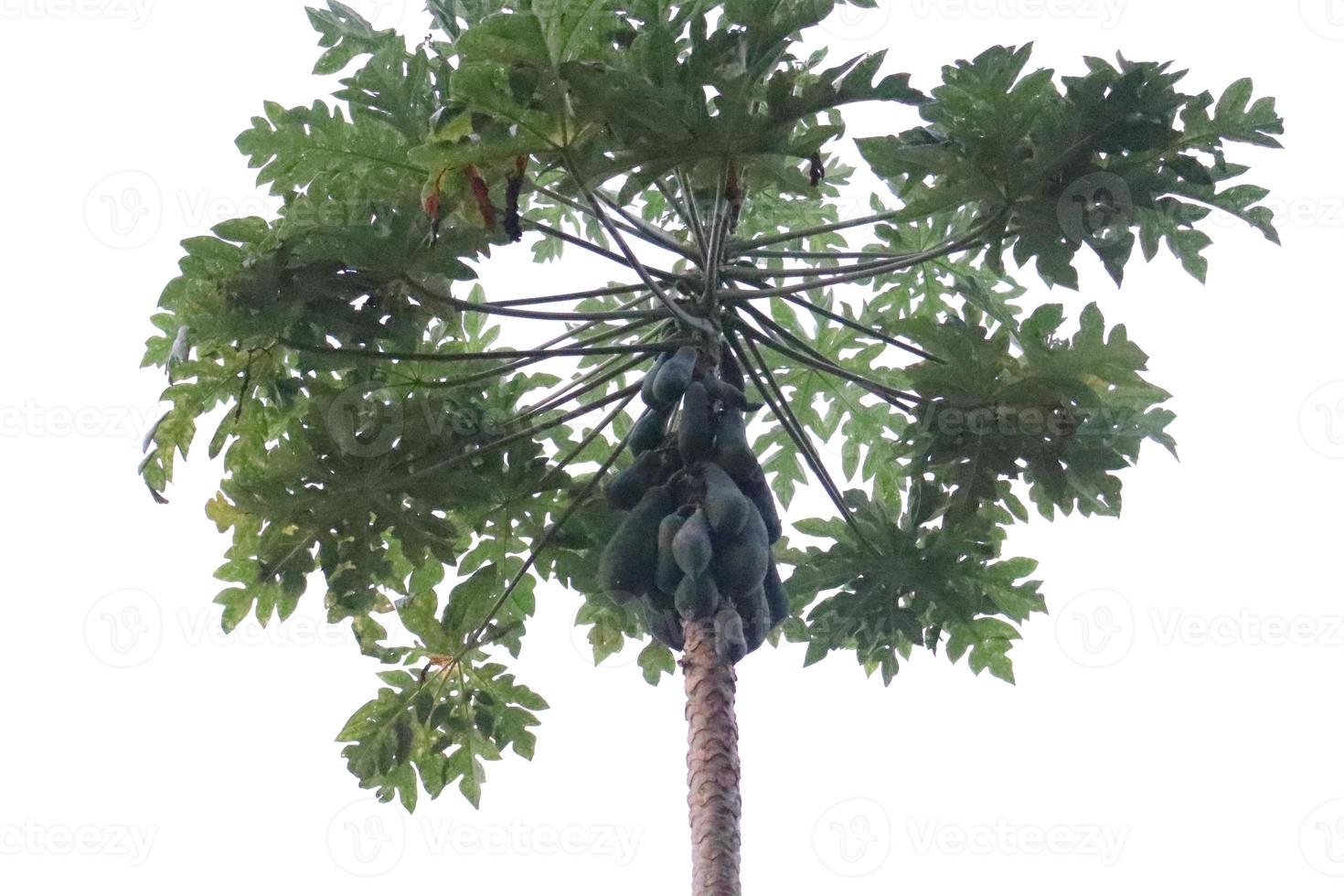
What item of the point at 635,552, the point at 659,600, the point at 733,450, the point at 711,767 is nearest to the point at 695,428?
the point at 733,450

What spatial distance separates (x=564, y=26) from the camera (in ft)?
12.5

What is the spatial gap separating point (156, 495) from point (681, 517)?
4.93 ft

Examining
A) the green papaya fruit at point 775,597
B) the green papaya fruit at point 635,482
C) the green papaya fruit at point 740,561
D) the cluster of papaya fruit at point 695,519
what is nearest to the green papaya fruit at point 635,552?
the cluster of papaya fruit at point 695,519

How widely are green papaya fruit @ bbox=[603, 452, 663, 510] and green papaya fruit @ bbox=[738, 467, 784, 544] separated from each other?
25cm

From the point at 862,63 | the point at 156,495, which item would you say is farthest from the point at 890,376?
the point at 156,495

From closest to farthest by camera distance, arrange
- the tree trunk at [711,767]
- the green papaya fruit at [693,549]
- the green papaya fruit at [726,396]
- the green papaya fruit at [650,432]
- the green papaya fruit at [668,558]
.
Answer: the tree trunk at [711,767], the green papaya fruit at [693,549], the green papaya fruit at [668,558], the green papaya fruit at [726,396], the green papaya fruit at [650,432]

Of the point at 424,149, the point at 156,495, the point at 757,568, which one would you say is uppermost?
the point at 424,149

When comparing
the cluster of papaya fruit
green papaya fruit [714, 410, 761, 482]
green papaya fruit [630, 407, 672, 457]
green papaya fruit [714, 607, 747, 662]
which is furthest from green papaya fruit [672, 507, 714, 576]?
green papaya fruit [630, 407, 672, 457]

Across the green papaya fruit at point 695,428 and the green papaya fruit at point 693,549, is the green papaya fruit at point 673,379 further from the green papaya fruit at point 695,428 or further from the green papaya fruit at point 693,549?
the green papaya fruit at point 693,549

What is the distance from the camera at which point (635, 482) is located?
14.5 feet

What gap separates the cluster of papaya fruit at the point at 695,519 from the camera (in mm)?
4086

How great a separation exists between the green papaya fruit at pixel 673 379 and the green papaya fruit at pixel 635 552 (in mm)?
280

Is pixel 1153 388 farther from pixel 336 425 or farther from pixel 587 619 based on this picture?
pixel 336 425

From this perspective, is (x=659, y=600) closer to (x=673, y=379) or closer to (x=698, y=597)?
(x=698, y=597)
